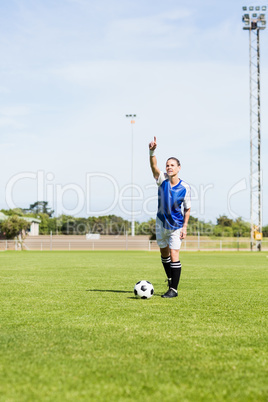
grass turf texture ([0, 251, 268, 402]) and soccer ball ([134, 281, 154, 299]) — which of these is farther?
soccer ball ([134, 281, 154, 299])

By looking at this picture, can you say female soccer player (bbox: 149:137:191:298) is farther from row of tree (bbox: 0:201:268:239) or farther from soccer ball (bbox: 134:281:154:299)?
row of tree (bbox: 0:201:268:239)

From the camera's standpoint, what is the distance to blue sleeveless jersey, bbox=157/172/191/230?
7574mm

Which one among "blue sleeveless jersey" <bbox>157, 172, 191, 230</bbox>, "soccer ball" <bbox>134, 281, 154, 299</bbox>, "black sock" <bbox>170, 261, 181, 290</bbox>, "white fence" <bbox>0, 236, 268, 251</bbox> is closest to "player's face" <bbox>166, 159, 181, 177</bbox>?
"blue sleeveless jersey" <bbox>157, 172, 191, 230</bbox>

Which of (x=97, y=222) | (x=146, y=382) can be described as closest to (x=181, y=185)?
(x=146, y=382)

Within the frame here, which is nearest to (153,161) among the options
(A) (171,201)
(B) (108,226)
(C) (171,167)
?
(C) (171,167)

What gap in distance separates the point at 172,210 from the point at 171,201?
152mm

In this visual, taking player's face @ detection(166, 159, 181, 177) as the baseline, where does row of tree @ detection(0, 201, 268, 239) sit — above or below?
below

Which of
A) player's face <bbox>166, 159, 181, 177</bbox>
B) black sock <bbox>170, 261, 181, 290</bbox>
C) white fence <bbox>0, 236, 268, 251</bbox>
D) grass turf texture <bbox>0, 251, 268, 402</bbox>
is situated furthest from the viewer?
white fence <bbox>0, 236, 268, 251</bbox>

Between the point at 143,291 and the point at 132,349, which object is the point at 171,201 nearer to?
the point at 143,291

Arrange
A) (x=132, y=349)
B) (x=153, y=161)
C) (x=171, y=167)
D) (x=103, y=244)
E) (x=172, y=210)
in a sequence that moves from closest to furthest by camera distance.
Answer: (x=132, y=349) < (x=153, y=161) < (x=171, y=167) < (x=172, y=210) < (x=103, y=244)

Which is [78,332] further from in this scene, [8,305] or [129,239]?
[129,239]

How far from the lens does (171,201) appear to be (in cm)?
762

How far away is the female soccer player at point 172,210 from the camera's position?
757 centimetres

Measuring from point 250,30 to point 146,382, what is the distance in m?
46.4
